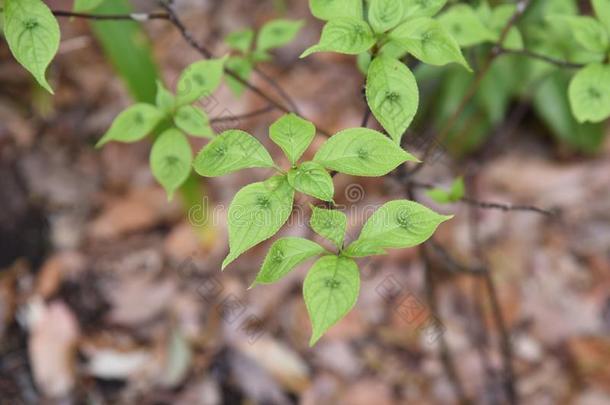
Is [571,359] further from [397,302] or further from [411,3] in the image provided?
[411,3]

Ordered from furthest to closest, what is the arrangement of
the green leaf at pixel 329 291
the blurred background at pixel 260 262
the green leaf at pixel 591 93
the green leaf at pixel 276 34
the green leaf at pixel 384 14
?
the blurred background at pixel 260 262
the green leaf at pixel 276 34
the green leaf at pixel 591 93
the green leaf at pixel 384 14
the green leaf at pixel 329 291

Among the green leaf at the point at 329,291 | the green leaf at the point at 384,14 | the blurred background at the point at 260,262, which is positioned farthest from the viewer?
the blurred background at the point at 260,262

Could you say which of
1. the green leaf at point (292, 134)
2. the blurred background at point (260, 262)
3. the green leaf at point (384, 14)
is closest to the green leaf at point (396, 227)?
the green leaf at point (292, 134)

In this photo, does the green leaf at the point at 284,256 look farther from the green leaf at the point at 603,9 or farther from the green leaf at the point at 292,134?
the green leaf at the point at 603,9

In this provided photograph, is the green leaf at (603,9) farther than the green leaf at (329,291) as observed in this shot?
Yes

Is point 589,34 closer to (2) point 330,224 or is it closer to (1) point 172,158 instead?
(2) point 330,224

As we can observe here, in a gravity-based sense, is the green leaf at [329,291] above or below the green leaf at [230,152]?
below

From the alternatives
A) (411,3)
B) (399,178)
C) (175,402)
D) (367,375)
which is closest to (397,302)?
(367,375)
